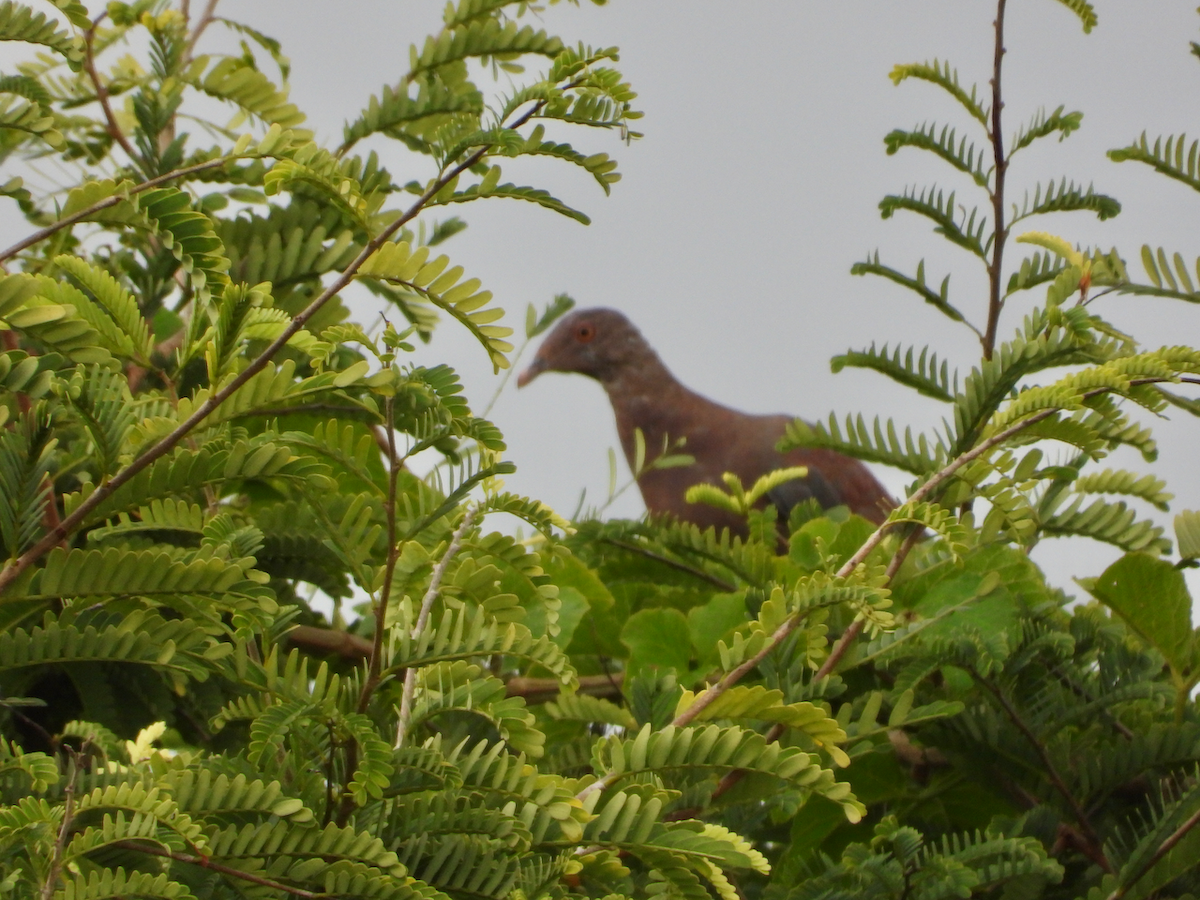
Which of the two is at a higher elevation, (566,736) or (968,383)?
(968,383)

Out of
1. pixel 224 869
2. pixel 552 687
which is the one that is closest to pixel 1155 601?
pixel 552 687

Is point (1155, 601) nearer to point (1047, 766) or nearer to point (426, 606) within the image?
point (1047, 766)

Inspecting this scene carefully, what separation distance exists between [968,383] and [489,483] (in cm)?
56

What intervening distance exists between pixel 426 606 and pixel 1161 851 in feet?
2.69

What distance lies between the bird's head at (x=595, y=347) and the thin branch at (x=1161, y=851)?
479 cm

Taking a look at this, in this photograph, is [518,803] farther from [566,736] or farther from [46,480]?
[566,736]

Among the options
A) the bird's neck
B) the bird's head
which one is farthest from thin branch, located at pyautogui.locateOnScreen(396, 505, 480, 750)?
the bird's head

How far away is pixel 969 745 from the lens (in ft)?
5.40

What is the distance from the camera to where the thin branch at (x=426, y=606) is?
3.77ft

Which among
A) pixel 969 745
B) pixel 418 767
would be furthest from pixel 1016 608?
pixel 418 767

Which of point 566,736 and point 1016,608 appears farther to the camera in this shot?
point 566,736

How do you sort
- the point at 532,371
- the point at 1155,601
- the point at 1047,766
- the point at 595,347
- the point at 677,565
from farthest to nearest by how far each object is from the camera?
the point at 532,371 → the point at 595,347 → the point at 677,565 → the point at 1155,601 → the point at 1047,766

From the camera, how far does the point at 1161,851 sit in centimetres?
139

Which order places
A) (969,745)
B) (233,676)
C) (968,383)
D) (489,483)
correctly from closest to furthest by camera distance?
(233,676) < (489,483) < (968,383) < (969,745)
